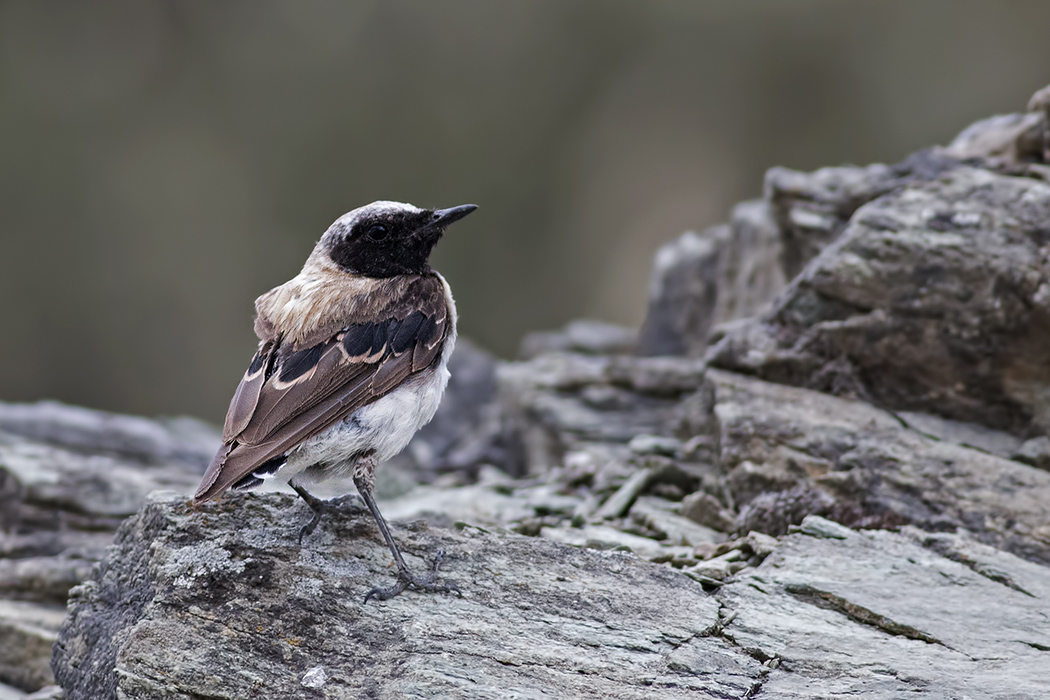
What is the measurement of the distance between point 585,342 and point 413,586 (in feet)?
27.5

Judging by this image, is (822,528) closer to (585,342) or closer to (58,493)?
(58,493)

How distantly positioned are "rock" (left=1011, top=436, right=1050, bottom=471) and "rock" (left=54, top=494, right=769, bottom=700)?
2558mm

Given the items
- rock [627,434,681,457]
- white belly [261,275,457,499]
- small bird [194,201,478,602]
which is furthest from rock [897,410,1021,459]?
white belly [261,275,457,499]

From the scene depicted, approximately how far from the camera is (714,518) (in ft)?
21.8

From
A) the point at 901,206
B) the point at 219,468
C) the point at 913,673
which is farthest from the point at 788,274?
the point at 219,468

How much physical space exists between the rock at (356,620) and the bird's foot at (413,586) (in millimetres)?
47

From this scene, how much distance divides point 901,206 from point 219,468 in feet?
16.2

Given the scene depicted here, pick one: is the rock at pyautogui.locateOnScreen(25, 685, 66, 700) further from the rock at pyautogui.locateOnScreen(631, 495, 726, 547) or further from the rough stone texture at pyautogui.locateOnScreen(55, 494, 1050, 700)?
the rock at pyautogui.locateOnScreen(631, 495, 726, 547)

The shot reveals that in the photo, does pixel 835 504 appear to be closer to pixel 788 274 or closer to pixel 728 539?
pixel 728 539

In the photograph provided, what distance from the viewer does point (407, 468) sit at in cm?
1090

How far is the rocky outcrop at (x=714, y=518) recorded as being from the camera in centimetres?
434

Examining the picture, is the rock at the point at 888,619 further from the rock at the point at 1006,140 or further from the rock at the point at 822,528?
the rock at the point at 1006,140

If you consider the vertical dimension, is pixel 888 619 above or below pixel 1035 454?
below

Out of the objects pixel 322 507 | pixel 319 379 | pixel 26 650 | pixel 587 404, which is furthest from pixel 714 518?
pixel 26 650
